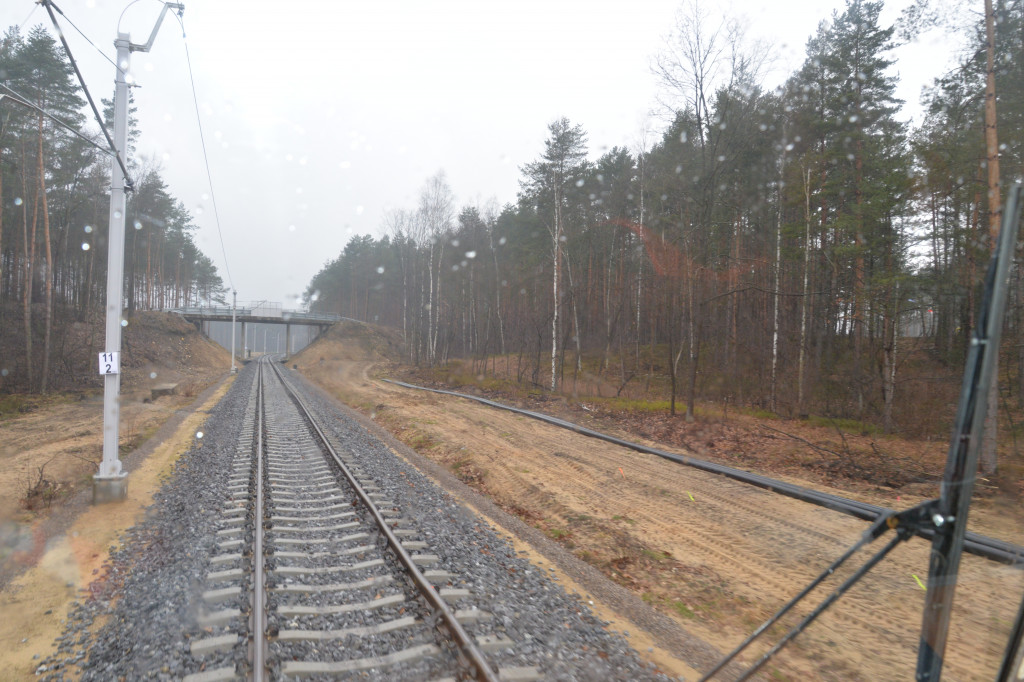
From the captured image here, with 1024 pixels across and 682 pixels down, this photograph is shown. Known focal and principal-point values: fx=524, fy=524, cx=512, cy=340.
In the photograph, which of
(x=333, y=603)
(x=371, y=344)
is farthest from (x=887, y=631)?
(x=371, y=344)

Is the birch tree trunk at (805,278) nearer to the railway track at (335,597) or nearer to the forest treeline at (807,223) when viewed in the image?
the forest treeline at (807,223)

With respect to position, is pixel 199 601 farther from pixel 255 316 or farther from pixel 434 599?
pixel 255 316

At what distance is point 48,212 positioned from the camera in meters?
29.0

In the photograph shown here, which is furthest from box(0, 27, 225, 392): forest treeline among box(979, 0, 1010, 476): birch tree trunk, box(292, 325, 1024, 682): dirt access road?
box(979, 0, 1010, 476): birch tree trunk

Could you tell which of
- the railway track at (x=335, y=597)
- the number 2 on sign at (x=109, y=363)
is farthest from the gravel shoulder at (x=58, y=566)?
the number 2 on sign at (x=109, y=363)

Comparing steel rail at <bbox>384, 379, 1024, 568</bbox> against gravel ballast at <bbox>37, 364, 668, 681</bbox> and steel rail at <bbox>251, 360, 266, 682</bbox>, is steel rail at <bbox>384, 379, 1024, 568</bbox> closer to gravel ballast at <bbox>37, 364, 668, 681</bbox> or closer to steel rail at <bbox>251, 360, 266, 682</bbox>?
gravel ballast at <bbox>37, 364, 668, 681</bbox>

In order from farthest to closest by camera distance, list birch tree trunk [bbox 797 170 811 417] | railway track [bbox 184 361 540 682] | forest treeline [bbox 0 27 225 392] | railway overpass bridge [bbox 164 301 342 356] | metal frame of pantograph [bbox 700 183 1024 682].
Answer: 1. railway overpass bridge [bbox 164 301 342 356]
2. forest treeline [bbox 0 27 225 392]
3. birch tree trunk [bbox 797 170 811 417]
4. railway track [bbox 184 361 540 682]
5. metal frame of pantograph [bbox 700 183 1024 682]

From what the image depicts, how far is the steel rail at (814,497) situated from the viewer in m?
6.02

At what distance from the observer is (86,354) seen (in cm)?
3025

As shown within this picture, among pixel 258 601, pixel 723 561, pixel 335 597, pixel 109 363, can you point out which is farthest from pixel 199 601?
pixel 723 561

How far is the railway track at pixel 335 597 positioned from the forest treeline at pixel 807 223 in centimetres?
1075

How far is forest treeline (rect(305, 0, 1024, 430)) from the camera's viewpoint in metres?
12.5

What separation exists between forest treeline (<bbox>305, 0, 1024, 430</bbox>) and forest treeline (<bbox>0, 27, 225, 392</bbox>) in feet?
58.3

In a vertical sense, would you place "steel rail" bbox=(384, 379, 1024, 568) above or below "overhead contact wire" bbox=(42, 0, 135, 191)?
below
